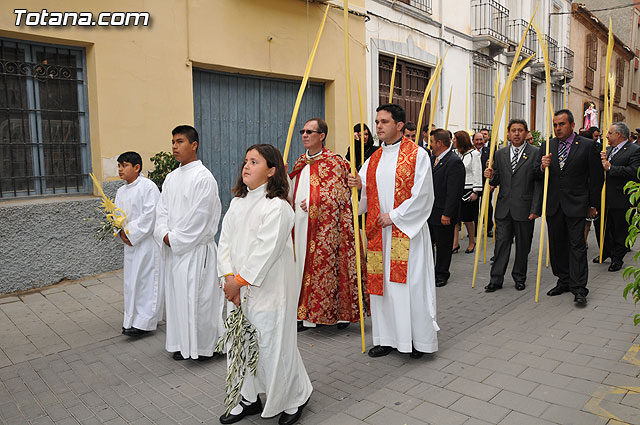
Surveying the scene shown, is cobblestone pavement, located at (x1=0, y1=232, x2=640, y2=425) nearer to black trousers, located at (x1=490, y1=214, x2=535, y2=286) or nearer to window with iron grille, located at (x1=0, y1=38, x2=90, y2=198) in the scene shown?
black trousers, located at (x1=490, y1=214, x2=535, y2=286)

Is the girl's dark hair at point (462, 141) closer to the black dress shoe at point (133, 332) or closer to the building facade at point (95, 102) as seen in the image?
the building facade at point (95, 102)

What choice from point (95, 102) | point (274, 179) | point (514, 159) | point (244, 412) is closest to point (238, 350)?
point (244, 412)

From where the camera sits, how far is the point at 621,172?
6902mm

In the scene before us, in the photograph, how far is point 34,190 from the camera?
21.2 ft

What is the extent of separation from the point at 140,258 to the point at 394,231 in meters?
2.34

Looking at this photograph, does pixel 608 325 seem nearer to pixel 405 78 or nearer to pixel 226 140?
pixel 226 140

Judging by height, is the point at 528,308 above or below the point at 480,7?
below

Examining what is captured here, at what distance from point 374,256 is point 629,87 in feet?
113

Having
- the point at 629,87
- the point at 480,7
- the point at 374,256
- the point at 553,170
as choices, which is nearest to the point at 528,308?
the point at 553,170

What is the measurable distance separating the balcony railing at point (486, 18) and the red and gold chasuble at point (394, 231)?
11.5 meters

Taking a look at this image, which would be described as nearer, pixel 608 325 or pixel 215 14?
pixel 608 325

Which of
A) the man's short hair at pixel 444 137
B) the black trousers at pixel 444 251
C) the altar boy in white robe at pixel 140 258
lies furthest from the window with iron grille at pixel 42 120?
the black trousers at pixel 444 251

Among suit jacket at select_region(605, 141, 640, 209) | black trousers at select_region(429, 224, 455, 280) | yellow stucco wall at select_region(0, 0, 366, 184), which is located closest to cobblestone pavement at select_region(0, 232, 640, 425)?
black trousers at select_region(429, 224, 455, 280)

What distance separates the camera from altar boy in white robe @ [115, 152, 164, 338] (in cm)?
483
